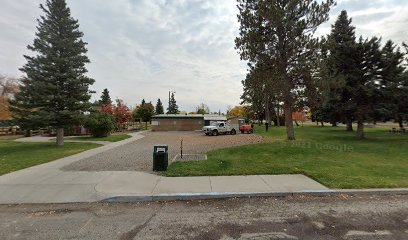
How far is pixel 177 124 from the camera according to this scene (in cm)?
4588

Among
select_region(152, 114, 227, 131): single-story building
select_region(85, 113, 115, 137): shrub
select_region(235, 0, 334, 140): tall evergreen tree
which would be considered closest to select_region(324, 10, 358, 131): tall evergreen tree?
select_region(235, 0, 334, 140): tall evergreen tree

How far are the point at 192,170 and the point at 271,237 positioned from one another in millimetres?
5027

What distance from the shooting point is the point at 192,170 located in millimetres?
8984

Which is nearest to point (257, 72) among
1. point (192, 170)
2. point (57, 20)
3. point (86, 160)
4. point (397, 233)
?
point (192, 170)

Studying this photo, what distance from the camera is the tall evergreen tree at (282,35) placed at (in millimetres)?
15508

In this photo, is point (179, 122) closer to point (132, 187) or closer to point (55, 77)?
point (55, 77)

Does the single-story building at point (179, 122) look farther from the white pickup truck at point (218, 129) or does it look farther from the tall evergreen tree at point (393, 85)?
the tall evergreen tree at point (393, 85)

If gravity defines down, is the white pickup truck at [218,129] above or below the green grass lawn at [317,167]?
above

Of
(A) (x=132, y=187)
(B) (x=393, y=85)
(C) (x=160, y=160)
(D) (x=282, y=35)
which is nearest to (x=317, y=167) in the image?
(C) (x=160, y=160)

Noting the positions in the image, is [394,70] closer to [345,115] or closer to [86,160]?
[345,115]

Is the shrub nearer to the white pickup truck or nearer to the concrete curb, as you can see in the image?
the white pickup truck

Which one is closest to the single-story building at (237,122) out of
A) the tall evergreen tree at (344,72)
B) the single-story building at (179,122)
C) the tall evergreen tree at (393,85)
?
the single-story building at (179,122)

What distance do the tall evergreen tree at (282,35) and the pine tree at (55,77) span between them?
13.0 m

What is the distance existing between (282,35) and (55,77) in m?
17.2
